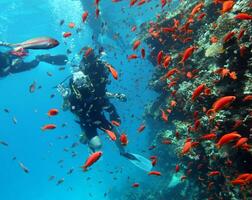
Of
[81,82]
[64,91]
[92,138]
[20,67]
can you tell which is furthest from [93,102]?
[20,67]

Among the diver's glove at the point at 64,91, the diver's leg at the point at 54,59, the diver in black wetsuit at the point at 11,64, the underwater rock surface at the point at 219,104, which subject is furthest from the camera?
the diver's leg at the point at 54,59

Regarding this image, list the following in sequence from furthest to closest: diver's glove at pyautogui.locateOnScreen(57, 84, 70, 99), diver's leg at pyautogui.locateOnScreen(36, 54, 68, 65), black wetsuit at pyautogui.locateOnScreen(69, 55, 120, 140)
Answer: diver's leg at pyautogui.locateOnScreen(36, 54, 68, 65) < diver's glove at pyautogui.locateOnScreen(57, 84, 70, 99) < black wetsuit at pyautogui.locateOnScreen(69, 55, 120, 140)

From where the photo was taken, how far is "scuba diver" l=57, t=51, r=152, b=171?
8488 mm

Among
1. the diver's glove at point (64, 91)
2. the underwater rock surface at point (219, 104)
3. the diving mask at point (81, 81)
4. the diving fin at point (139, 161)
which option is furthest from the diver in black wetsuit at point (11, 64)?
the underwater rock surface at point (219, 104)

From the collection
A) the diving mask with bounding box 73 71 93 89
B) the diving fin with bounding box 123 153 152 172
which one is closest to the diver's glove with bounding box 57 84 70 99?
the diving mask with bounding box 73 71 93 89

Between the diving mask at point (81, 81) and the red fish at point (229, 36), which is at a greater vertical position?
the red fish at point (229, 36)

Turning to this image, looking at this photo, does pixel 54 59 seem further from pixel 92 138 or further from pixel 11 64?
pixel 92 138

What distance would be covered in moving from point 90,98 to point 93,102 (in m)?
0.26

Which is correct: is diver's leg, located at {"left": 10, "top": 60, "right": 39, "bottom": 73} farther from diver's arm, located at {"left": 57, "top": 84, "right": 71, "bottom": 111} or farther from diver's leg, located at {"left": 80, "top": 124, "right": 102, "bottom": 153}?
diver's leg, located at {"left": 80, "top": 124, "right": 102, "bottom": 153}

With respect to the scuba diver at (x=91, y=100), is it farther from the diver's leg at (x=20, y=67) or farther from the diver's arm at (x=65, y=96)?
the diver's leg at (x=20, y=67)

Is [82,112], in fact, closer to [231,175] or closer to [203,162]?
[203,162]

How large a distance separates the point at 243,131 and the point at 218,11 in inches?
213

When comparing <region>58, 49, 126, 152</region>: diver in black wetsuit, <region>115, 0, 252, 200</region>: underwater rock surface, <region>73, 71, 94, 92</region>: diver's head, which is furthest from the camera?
<region>58, 49, 126, 152</region>: diver in black wetsuit

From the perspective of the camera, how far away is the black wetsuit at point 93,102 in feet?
28.3
